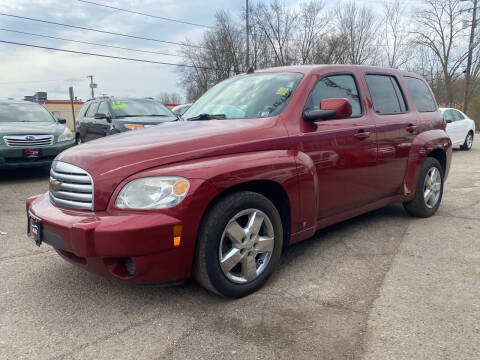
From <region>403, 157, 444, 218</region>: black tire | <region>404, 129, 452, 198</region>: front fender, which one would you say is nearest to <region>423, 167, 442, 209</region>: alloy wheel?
<region>403, 157, 444, 218</region>: black tire

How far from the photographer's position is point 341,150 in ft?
11.3

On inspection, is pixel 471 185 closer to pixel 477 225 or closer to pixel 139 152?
pixel 477 225

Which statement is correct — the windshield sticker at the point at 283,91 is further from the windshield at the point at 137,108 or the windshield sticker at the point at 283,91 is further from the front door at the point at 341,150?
the windshield at the point at 137,108

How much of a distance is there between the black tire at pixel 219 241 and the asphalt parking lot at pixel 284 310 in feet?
0.37

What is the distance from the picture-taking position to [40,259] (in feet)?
11.8

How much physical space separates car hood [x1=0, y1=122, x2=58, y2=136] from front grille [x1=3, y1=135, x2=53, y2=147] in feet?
0.27

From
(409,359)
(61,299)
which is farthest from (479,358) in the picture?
(61,299)

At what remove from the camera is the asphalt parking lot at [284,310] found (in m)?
2.20

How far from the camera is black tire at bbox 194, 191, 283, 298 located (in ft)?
8.28

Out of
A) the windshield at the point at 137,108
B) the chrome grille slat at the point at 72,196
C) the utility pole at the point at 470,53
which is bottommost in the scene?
the chrome grille slat at the point at 72,196

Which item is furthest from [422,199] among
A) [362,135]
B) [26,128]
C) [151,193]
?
[26,128]

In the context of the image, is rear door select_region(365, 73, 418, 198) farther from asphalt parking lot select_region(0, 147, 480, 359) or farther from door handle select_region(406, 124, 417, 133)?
asphalt parking lot select_region(0, 147, 480, 359)

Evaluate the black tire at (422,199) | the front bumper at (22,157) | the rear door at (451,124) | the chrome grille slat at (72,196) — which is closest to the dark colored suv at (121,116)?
the front bumper at (22,157)

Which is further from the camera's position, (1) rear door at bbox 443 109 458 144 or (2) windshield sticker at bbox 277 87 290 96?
(1) rear door at bbox 443 109 458 144
